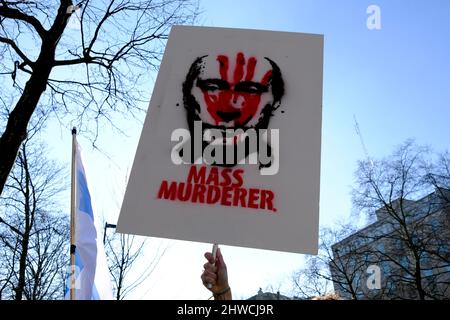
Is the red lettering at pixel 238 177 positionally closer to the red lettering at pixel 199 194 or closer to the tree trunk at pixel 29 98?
the red lettering at pixel 199 194

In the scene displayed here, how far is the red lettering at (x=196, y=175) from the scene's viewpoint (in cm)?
241

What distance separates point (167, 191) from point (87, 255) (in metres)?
4.18

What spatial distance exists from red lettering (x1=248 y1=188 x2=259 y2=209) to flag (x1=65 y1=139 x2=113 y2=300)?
4.04 m

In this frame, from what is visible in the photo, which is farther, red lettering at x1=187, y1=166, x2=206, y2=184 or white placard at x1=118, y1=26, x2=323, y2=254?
red lettering at x1=187, y1=166, x2=206, y2=184

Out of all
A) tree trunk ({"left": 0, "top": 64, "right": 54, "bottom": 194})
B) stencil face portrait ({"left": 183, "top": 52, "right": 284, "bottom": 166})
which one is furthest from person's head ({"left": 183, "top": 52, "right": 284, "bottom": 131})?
Result: tree trunk ({"left": 0, "top": 64, "right": 54, "bottom": 194})

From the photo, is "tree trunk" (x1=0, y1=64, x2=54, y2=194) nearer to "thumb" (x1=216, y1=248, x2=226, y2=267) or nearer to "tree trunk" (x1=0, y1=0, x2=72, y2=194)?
"tree trunk" (x1=0, y1=0, x2=72, y2=194)

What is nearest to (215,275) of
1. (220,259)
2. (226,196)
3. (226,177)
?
(220,259)

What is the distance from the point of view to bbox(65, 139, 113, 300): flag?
5821 millimetres

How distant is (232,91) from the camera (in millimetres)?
2631

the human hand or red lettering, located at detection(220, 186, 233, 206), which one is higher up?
red lettering, located at detection(220, 186, 233, 206)

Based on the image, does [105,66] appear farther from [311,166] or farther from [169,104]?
[311,166]

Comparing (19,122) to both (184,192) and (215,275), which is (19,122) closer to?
(184,192)
